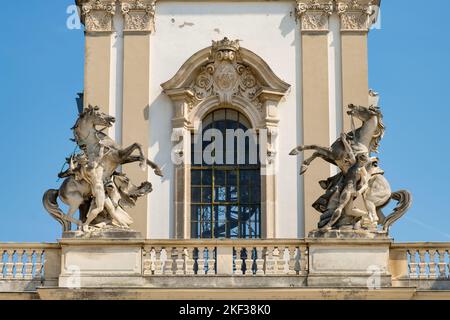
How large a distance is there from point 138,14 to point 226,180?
3.88 metres

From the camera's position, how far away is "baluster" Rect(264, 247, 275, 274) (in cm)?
2445

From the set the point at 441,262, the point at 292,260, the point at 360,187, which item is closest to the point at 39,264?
the point at 292,260

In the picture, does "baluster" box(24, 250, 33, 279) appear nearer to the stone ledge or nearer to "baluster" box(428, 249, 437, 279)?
the stone ledge

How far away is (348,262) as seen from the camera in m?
24.4

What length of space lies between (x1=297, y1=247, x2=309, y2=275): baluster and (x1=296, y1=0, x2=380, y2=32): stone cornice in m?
6.09

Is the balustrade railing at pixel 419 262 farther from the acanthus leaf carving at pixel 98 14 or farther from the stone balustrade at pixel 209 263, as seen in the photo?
the acanthus leaf carving at pixel 98 14

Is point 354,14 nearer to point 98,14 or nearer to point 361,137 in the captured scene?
point 361,137

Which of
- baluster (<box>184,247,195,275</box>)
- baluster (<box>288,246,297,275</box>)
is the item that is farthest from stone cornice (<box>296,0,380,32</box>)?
baluster (<box>184,247,195,275</box>)

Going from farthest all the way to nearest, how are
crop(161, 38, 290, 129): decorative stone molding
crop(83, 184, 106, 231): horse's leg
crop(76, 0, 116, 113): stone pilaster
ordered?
crop(76, 0, 116, 113): stone pilaster < crop(161, 38, 290, 129): decorative stone molding < crop(83, 184, 106, 231): horse's leg

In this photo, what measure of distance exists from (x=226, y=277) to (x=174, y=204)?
13.1 ft

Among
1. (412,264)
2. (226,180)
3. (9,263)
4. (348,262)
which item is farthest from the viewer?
(226,180)

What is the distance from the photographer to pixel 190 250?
973 inches

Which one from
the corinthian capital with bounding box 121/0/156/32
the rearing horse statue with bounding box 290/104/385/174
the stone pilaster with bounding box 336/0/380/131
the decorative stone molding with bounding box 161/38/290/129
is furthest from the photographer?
the corinthian capital with bounding box 121/0/156/32
